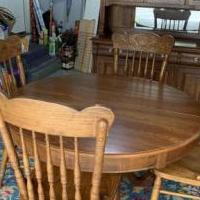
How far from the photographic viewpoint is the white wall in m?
4.78

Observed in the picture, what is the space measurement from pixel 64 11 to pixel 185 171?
386cm

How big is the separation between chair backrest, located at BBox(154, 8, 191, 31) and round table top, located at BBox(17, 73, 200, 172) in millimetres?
1409

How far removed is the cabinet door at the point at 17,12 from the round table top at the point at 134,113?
2.34 meters

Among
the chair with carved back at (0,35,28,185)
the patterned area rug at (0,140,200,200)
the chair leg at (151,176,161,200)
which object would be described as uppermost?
the chair with carved back at (0,35,28,185)

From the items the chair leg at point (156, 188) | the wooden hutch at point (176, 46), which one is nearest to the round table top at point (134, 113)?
the chair leg at point (156, 188)

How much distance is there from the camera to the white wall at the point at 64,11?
188 inches

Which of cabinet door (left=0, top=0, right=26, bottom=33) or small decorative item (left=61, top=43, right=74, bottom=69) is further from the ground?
cabinet door (left=0, top=0, right=26, bottom=33)

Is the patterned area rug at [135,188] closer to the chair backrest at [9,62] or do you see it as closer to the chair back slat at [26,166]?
the chair backrest at [9,62]

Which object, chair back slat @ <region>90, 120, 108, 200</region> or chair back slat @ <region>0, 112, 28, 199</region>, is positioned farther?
chair back slat @ <region>0, 112, 28, 199</region>

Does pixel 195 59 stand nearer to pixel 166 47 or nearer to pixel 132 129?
pixel 166 47

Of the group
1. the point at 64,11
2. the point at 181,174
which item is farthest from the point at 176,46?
the point at 64,11

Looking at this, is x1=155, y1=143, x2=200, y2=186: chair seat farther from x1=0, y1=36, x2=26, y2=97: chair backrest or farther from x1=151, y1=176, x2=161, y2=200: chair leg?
x1=0, y1=36, x2=26, y2=97: chair backrest

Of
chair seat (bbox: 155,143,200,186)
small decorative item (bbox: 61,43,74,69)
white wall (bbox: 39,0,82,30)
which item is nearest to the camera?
chair seat (bbox: 155,143,200,186)

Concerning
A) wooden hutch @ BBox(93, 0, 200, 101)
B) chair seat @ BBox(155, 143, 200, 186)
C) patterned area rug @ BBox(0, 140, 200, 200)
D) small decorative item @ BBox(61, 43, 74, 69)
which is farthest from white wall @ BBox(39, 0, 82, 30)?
chair seat @ BBox(155, 143, 200, 186)
